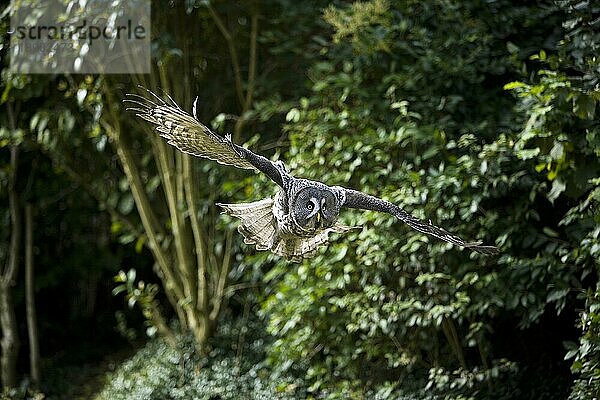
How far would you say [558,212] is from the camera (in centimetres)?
382

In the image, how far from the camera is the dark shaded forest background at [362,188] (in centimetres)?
341

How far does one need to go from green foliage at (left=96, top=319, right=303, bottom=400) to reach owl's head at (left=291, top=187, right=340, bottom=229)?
1.96 meters

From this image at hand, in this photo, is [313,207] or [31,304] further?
[31,304]

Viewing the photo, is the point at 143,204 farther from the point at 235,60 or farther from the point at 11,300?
the point at 11,300

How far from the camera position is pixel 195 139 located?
2.41 metres

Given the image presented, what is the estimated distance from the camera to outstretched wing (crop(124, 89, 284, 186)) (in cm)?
228

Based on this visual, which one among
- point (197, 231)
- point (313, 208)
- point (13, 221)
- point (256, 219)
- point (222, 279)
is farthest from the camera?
point (13, 221)

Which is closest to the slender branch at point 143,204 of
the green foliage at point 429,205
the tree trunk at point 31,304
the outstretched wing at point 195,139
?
the green foliage at point 429,205

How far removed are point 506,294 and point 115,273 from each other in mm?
3630

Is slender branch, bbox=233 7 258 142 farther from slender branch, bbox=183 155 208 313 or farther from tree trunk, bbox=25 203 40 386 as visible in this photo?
tree trunk, bbox=25 203 40 386

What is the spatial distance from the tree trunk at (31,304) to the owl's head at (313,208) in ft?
11.4
